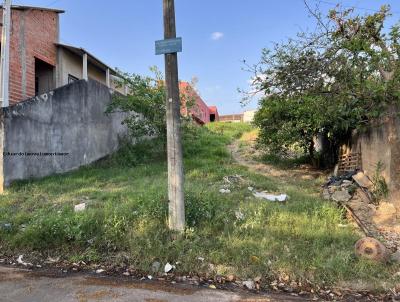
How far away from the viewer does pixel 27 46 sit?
433 inches

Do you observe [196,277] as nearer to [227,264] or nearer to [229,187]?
[227,264]

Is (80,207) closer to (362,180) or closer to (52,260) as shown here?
(52,260)

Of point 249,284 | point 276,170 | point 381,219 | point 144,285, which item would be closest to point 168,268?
point 144,285

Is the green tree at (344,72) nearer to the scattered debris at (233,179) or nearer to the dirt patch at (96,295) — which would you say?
the scattered debris at (233,179)

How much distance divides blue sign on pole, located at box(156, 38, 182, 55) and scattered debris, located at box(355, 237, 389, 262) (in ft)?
11.1

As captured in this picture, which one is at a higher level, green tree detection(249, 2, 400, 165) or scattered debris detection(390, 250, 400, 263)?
green tree detection(249, 2, 400, 165)

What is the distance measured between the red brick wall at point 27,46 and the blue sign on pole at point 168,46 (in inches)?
278

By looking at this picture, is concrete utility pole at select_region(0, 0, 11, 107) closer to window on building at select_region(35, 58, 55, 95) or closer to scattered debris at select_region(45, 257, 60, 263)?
window on building at select_region(35, 58, 55, 95)

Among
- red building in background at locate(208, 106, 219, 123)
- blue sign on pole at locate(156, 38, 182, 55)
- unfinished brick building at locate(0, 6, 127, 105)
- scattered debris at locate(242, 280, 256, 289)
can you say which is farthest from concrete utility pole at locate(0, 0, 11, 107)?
red building in background at locate(208, 106, 219, 123)

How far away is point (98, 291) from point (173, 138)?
2150 millimetres

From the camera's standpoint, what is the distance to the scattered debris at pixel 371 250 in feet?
13.7

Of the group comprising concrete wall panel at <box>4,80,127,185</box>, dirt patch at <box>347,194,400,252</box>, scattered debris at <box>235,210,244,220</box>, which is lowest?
dirt patch at <box>347,194,400,252</box>

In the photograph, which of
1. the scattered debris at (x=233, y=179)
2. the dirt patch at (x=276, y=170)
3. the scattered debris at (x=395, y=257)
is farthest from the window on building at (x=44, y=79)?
the scattered debris at (x=395, y=257)

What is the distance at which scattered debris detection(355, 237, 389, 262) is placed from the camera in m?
4.17
